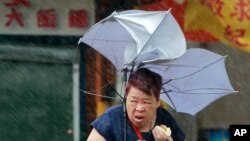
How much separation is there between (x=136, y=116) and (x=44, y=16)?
4303 millimetres

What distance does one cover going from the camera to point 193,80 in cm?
532

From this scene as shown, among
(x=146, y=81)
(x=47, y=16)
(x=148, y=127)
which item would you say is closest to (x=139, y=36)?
(x=146, y=81)

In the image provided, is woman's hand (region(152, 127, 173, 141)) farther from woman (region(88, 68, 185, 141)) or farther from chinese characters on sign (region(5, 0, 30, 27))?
chinese characters on sign (region(5, 0, 30, 27))

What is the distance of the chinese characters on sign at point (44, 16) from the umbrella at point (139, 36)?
11.6 feet

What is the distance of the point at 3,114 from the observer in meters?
9.26

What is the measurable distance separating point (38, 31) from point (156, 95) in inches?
170

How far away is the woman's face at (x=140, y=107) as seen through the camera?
185 inches

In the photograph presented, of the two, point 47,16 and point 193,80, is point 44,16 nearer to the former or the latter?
point 47,16

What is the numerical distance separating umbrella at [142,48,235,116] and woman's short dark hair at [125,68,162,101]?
0.83 ft

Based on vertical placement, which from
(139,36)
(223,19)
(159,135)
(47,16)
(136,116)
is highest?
(47,16)

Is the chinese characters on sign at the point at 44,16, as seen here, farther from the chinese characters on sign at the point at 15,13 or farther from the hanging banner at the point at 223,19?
the hanging banner at the point at 223,19

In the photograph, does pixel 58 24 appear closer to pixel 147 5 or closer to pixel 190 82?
pixel 147 5

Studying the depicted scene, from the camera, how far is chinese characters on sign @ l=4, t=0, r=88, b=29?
8727mm

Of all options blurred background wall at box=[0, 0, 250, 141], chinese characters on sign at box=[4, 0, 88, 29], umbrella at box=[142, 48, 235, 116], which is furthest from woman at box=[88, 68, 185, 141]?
chinese characters on sign at box=[4, 0, 88, 29]
